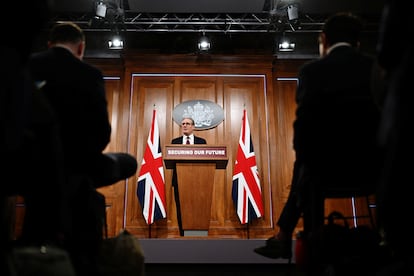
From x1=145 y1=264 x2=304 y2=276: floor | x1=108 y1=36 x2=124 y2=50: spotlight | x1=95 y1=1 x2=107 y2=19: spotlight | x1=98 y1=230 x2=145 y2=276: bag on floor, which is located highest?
x1=95 y1=1 x2=107 y2=19: spotlight

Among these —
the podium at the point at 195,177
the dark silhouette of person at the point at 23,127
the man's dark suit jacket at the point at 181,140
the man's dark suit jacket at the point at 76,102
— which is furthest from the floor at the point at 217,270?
the man's dark suit jacket at the point at 181,140

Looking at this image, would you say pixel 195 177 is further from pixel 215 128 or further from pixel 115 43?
pixel 115 43

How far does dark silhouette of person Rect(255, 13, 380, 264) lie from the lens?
1.43m

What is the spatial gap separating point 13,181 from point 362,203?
466 centimetres

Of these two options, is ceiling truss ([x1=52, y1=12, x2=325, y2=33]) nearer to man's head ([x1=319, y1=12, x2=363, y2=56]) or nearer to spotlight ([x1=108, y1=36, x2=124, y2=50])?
spotlight ([x1=108, y1=36, x2=124, y2=50])

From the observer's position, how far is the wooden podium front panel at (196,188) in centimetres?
373

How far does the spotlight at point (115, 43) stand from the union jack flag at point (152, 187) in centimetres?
150

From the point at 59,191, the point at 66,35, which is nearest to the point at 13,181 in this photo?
the point at 59,191

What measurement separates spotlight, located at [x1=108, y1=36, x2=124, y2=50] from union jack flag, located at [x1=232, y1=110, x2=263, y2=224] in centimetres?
213

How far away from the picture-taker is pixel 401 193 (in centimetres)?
90

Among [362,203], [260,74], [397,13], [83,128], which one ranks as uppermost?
[260,74]

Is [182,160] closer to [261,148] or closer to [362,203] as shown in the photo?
[261,148]

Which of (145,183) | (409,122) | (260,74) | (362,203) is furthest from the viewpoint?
(260,74)

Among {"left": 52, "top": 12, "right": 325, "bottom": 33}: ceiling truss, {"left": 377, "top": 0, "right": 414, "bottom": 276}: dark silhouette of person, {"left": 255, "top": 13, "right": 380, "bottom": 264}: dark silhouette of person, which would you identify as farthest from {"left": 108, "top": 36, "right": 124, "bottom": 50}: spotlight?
{"left": 377, "top": 0, "right": 414, "bottom": 276}: dark silhouette of person
